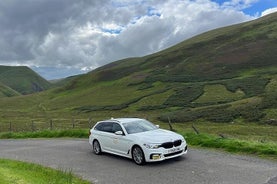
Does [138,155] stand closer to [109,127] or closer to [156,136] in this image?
[156,136]

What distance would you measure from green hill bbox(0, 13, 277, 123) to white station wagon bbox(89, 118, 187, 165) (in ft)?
102

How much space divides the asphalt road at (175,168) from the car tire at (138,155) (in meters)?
0.23

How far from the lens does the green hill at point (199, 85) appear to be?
53.1m

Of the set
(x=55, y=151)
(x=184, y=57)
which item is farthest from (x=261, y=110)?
(x=184, y=57)

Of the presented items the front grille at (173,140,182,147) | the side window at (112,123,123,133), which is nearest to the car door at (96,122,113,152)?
the side window at (112,123,123,133)

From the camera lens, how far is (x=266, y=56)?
301 feet

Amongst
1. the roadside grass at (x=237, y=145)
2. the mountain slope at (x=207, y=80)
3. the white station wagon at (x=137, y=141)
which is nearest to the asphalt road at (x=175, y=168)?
the white station wagon at (x=137, y=141)

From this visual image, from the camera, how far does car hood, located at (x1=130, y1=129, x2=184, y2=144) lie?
14086mm

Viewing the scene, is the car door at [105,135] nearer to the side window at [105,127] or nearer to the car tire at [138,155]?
the side window at [105,127]

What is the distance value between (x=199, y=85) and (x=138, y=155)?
65.8 metres

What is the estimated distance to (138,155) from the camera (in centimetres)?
1447

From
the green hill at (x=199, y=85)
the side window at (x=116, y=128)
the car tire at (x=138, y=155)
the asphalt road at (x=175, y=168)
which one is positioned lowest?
the asphalt road at (x=175, y=168)

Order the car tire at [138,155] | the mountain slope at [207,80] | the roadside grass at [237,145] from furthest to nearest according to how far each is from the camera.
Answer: the mountain slope at [207,80]
the roadside grass at [237,145]
the car tire at [138,155]

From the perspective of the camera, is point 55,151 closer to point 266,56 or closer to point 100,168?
point 100,168
